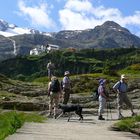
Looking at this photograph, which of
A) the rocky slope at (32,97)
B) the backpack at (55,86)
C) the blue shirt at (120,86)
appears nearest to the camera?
the blue shirt at (120,86)

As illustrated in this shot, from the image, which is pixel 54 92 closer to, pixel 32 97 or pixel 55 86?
pixel 55 86

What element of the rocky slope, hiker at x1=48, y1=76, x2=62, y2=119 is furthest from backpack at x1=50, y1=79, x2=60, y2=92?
the rocky slope

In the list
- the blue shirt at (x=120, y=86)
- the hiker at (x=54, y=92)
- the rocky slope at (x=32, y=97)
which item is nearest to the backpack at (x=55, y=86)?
the hiker at (x=54, y=92)

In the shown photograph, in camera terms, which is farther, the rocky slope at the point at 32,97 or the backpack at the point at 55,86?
the rocky slope at the point at 32,97

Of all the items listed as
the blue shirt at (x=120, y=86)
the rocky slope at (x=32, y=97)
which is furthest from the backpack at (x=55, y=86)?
the rocky slope at (x=32, y=97)

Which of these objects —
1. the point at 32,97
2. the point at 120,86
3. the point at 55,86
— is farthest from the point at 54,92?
the point at 32,97

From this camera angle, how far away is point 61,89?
29281mm

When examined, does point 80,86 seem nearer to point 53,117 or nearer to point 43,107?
point 43,107

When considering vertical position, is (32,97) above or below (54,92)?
above

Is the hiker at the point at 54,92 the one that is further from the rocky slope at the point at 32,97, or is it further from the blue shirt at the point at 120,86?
the rocky slope at the point at 32,97

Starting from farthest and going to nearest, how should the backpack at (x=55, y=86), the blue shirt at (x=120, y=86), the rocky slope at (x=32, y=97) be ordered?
1. the rocky slope at (x=32, y=97)
2. the backpack at (x=55, y=86)
3. the blue shirt at (x=120, y=86)

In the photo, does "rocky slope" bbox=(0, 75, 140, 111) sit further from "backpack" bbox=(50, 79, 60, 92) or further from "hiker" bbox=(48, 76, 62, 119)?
"backpack" bbox=(50, 79, 60, 92)

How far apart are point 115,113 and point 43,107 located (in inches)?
197

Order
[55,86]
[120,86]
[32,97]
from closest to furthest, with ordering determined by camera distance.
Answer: [120,86] < [55,86] < [32,97]
